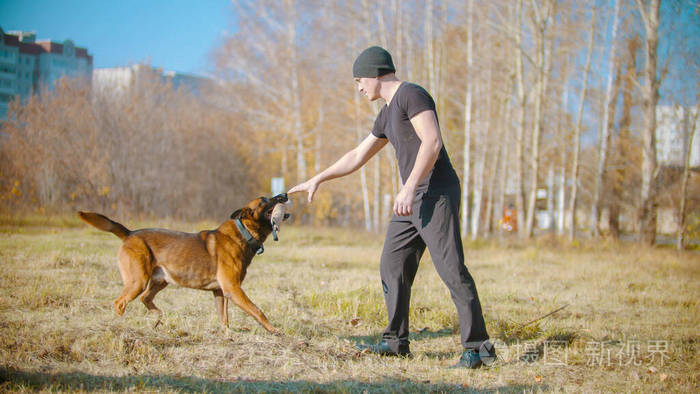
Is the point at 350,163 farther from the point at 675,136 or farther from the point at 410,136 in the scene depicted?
the point at 675,136

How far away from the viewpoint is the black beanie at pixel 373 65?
4500mm

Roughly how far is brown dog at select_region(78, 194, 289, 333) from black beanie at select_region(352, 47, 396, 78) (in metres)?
1.62

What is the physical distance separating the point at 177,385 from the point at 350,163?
242cm

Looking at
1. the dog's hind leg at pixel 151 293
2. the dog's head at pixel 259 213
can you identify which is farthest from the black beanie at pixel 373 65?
the dog's hind leg at pixel 151 293

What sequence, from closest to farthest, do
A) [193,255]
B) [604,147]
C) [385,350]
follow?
[385,350], [193,255], [604,147]

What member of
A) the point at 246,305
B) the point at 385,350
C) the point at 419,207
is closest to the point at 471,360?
the point at 385,350

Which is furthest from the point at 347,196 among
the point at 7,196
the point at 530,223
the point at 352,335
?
the point at 352,335

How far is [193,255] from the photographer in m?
5.37

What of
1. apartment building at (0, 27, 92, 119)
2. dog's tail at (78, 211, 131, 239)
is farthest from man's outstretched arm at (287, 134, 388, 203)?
apartment building at (0, 27, 92, 119)

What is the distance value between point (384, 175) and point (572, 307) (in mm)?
20365

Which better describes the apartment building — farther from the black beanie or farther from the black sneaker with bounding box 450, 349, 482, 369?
the black sneaker with bounding box 450, 349, 482, 369

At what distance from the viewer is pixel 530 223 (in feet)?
56.5

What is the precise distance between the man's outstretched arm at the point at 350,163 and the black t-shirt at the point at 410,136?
1.24 feet

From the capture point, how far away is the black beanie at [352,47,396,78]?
14.8 ft
